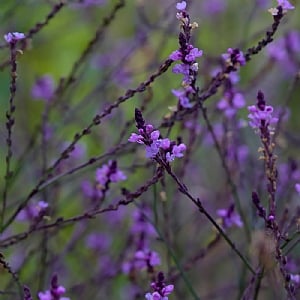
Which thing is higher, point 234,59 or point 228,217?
point 234,59

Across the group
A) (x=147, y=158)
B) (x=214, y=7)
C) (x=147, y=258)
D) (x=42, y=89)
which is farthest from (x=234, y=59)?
(x=214, y=7)

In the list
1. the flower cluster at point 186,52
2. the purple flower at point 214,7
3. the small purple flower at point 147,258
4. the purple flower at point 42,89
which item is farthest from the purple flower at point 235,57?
the purple flower at point 214,7

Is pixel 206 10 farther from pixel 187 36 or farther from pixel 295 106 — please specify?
pixel 187 36

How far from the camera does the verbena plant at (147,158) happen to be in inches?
58.9

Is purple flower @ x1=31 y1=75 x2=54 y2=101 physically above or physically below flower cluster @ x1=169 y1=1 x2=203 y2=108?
above

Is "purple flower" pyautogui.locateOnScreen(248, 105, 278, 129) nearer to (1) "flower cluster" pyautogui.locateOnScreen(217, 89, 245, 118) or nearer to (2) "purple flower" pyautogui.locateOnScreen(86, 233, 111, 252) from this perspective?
(1) "flower cluster" pyautogui.locateOnScreen(217, 89, 245, 118)

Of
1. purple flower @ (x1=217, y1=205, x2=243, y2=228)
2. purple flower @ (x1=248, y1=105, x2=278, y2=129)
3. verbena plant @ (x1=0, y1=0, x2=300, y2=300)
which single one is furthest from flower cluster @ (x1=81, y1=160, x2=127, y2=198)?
purple flower @ (x1=248, y1=105, x2=278, y2=129)

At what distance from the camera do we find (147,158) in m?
2.13

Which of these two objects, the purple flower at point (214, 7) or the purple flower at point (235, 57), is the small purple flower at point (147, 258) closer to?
the purple flower at point (235, 57)

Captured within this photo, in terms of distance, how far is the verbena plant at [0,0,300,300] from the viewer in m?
1.50

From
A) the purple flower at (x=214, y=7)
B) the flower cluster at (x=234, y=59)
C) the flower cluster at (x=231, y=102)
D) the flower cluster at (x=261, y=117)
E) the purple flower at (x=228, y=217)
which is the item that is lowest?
the flower cluster at (x=261, y=117)

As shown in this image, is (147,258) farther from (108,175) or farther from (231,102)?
(231,102)

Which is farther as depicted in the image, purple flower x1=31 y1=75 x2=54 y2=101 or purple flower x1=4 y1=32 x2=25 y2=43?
purple flower x1=31 y1=75 x2=54 y2=101

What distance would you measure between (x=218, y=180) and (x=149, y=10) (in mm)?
1309
